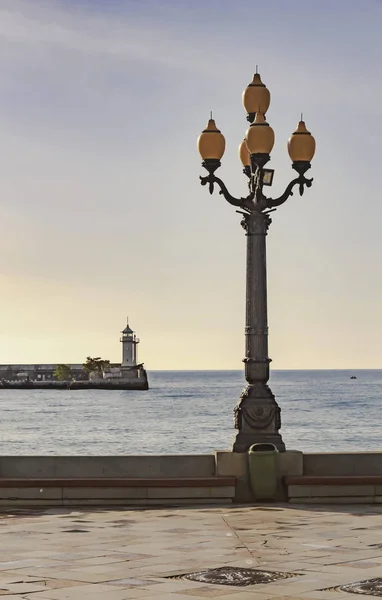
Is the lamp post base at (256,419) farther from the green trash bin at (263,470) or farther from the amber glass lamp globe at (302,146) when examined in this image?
the amber glass lamp globe at (302,146)

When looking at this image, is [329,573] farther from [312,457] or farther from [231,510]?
[312,457]

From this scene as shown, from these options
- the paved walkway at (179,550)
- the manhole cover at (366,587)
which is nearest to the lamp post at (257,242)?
the paved walkway at (179,550)

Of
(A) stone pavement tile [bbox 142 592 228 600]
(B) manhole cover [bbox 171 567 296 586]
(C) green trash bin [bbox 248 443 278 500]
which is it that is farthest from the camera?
(C) green trash bin [bbox 248 443 278 500]

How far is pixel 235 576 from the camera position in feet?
38.9

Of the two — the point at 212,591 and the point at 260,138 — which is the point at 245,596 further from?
the point at 260,138

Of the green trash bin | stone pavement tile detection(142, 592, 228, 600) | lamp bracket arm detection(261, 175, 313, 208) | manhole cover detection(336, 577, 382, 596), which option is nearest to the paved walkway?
stone pavement tile detection(142, 592, 228, 600)

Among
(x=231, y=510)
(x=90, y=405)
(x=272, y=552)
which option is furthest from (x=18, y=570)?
(x=90, y=405)

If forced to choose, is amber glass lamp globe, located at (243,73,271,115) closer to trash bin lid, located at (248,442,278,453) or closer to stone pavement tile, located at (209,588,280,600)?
trash bin lid, located at (248,442,278,453)

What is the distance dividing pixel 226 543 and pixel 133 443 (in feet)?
245

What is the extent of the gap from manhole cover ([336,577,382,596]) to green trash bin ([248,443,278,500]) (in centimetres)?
698

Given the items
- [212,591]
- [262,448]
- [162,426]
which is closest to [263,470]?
[262,448]

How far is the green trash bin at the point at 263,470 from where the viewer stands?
1848 centimetres

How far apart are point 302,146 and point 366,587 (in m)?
9.68

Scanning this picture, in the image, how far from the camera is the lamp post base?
18812 mm
